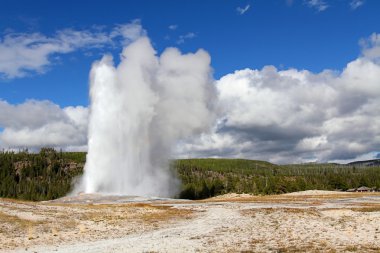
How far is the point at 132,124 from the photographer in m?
100

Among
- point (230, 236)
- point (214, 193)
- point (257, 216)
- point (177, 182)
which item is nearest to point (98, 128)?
point (177, 182)

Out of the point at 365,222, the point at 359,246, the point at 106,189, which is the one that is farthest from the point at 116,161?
the point at 359,246

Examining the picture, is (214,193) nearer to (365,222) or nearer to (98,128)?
(98,128)

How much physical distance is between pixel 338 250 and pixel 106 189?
2902 inches

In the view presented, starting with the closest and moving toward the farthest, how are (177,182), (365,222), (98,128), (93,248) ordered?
1. (93,248)
2. (365,222)
3. (98,128)
4. (177,182)

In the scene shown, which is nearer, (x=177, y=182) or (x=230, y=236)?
(x=230, y=236)

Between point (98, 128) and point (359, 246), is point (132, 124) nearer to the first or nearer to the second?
point (98, 128)

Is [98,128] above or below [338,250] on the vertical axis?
above

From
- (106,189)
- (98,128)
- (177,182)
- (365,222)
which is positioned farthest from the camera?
(177,182)

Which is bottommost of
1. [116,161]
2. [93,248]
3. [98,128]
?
[93,248]

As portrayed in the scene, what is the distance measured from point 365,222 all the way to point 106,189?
66.3 meters

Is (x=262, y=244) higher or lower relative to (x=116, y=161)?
lower

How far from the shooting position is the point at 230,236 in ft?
86.2

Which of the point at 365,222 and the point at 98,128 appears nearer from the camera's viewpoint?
the point at 365,222
